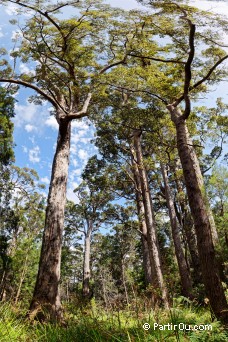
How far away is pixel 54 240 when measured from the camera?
6.04m

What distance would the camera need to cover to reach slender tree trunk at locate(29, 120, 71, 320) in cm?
521

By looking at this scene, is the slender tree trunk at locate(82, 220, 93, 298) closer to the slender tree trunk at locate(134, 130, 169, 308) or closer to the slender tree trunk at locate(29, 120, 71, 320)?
the slender tree trunk at locate(134, 130, 169, 308)

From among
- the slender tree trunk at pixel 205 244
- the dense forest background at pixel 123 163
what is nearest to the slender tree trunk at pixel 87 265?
the dense forest background at pixel 123 163

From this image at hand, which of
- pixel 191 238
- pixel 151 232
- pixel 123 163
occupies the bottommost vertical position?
pixel 151 232

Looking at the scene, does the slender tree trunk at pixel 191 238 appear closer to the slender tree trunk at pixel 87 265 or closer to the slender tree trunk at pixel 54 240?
the slender tree trunk at pixel 87 265

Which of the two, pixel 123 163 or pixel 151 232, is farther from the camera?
pixel 123 163

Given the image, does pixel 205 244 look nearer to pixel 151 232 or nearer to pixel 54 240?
pixel 54 240

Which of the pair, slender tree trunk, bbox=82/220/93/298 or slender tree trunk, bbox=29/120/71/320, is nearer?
slender tree trunk, bbox=29/120/71/320

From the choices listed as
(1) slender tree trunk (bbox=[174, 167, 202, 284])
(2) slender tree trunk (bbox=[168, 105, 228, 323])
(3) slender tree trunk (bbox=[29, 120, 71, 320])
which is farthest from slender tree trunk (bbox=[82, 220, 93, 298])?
(2) slender tree trunk (bbox=[168, 105, 228, 323])

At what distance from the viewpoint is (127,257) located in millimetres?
30719

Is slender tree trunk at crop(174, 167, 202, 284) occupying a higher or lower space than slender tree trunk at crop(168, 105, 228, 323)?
higher

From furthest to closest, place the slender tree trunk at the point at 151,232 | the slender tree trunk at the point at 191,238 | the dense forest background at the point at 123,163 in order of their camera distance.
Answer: the slender tree trunk at the point at 191,238, the slender tree trunk at the point at 151,232, the dense forest background at the point at 123,163

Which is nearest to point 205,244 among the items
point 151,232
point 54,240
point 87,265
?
point 54,240

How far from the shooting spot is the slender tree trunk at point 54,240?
5.21 m
